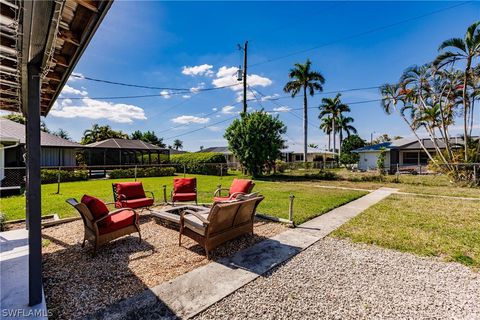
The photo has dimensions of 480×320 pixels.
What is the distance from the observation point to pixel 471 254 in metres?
4.11

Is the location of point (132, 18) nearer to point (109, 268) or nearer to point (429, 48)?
point (109, 268)

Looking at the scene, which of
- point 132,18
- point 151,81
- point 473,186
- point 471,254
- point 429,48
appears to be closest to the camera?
point 471,254

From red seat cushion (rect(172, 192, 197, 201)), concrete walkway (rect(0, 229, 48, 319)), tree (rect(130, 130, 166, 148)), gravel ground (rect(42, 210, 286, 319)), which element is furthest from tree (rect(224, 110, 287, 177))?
tree (rect(130, 130, 166, 148))

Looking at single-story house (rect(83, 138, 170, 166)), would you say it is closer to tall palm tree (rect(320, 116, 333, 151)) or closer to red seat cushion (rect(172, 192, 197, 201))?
red seat cushion (rect(172, 192, 197, 201))

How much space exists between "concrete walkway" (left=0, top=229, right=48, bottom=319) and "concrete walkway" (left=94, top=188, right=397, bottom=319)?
2.44 feet

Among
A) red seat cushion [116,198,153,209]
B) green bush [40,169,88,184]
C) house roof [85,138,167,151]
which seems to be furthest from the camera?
house roof [85,138,167,151]

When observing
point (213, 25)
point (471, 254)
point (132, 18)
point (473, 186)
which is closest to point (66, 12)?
point (132, 18)

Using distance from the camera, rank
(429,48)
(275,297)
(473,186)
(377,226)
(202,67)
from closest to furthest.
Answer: (275,297) < (377,226) < (473,186) < (429,48) < (202,67)

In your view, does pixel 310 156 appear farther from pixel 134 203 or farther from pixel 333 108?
pixel 134 203

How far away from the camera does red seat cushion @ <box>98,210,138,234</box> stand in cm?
414

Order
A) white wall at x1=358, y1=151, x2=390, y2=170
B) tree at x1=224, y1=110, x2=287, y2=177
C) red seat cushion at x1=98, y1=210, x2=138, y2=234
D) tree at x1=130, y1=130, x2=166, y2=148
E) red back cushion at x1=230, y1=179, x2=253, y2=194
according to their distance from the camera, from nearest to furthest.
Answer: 1. red seat cushion at x1=98, y1=210, x2=138, y2=234
2. red back cushion at x1=230, y1=179, x2=253, y2=194
3. tree at x1=224, y1=110, x2=287, y2=177
4. white wall at x1=358, y1=151, x2=390, y2=170
5. tree at x1=130, y1=130, x2=166, y2=148

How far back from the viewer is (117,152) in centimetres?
2712

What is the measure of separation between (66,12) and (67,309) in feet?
11.1

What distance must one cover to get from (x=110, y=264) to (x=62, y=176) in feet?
53.3
